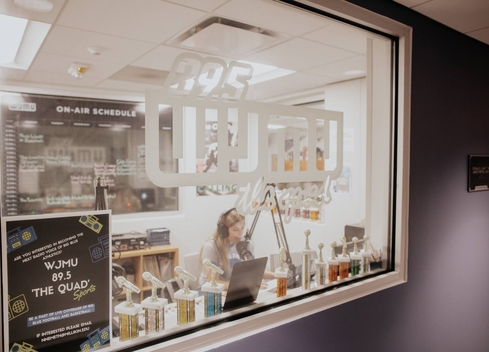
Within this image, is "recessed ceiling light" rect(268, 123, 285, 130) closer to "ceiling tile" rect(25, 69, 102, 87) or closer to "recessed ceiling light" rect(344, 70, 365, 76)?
"ceiling tile" rect(25, 69, 102, 87)

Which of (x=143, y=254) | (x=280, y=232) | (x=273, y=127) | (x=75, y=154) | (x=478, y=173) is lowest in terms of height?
(x=143, y=254)

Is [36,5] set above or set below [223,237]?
above

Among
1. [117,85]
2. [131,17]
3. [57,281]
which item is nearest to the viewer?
[57,281]

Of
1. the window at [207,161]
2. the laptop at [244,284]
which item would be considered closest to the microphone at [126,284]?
the window at [207,161]

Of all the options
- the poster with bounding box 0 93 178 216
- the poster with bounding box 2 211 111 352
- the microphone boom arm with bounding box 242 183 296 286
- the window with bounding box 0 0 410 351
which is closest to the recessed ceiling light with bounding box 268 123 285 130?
the window with bounding box 0 0 410 351

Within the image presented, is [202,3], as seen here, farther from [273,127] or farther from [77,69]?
[77,69]

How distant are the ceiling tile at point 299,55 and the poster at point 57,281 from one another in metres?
1.74

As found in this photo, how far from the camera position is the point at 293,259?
1.96 meters

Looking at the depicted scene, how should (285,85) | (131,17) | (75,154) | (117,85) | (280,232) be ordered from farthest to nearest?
(285,85) < (117,85) < (75,154) < (280,232) < (131,17)

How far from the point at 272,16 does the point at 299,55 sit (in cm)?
79

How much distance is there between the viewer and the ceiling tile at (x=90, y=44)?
6.87 feet

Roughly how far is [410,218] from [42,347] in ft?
6.33

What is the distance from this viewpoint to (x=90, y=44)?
2.27 m

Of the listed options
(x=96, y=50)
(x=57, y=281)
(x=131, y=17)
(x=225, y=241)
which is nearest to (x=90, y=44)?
(x=96, y=50)
